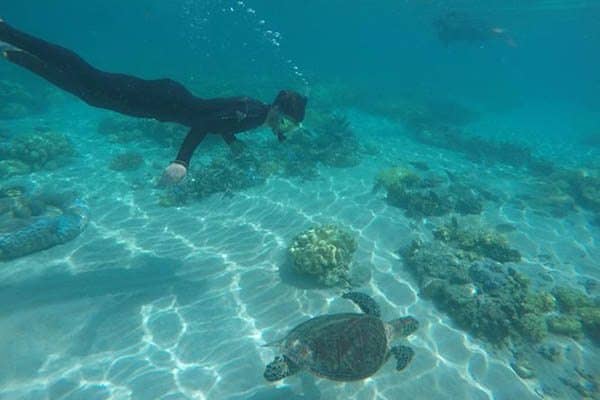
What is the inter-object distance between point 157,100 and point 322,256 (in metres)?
4.89

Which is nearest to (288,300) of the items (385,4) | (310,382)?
(310,382)

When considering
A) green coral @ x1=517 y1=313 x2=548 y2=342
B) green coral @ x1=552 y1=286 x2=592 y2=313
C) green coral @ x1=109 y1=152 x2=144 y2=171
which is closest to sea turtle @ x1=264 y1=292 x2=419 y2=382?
green coral @ x1=517 y1=313 x2=548 y2=342

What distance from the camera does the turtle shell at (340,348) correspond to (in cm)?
548

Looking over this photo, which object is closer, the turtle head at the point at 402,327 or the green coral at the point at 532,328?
the turtle head at the point at 402,327

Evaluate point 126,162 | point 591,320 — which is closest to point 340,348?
point 591,320

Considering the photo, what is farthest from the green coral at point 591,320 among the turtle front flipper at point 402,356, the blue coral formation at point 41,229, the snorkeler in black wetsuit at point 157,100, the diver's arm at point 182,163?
the blue coral formation at point 41,229

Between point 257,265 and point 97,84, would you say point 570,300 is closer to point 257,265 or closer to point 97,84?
point 257,265

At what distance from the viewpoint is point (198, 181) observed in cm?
1342

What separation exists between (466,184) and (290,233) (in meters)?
Result: 9.10

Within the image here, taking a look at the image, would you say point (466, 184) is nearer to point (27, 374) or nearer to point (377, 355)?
point (377, 355)

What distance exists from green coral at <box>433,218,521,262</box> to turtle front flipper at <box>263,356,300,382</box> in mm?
6835

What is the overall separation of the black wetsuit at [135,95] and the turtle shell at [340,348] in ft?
11.5

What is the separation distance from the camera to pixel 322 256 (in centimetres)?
889

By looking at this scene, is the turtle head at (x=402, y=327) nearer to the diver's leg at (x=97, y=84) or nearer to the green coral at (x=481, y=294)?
the green coral at (x=481, y=294)
